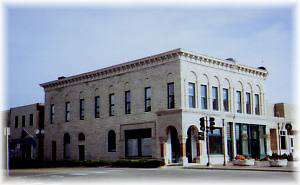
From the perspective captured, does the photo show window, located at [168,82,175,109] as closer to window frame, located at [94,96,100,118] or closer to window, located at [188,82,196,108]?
window, located at [188,82,196,108]

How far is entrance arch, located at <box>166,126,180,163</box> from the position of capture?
124 feet

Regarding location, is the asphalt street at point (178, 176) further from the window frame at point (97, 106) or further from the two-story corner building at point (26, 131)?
the two-story corner building at point (26, 131)

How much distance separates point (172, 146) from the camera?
38594 mm

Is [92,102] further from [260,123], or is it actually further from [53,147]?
[260,123]

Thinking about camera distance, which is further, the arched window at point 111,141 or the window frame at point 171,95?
the arched window at point 111,141

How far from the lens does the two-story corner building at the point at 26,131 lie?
54753mm

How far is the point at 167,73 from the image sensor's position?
3862 cm

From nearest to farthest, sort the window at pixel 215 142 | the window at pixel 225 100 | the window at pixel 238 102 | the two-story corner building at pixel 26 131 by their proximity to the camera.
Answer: the window at pixel 215 142, the window at pixel 225 100, the window at pixel 238 102, the two-story corner building at pixel 26 131

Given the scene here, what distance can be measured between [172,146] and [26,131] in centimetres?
2557

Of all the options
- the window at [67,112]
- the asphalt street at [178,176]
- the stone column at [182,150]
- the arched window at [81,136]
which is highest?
the window at [67,112]

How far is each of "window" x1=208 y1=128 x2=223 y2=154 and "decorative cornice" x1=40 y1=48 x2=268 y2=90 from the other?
641 centimetres

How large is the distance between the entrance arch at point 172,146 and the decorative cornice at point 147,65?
616 centimetres

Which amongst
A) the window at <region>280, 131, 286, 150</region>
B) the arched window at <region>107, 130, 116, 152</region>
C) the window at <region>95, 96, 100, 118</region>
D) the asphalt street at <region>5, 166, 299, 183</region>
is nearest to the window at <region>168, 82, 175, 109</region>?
the arched window at <region>107, 130, 116, 152</region>

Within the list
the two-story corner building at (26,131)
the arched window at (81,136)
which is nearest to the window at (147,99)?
the arched window at (81,136)
